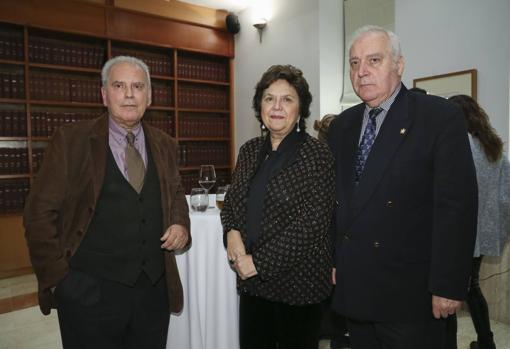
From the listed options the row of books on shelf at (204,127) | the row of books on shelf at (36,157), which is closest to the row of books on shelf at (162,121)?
the row of books on shelf at (204,127)

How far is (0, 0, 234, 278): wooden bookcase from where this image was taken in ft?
13.9

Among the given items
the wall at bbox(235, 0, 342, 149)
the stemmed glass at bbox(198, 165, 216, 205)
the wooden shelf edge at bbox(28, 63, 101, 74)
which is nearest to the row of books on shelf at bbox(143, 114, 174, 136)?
the wooden shelf edge at bbox(28, 63, 101, 74)

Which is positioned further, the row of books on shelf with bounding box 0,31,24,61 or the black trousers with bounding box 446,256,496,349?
the row of books on shelf with bounding box 0,31,24,61

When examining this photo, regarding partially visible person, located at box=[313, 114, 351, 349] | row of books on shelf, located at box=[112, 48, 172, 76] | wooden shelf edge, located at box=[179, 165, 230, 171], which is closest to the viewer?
partially visible person, located at box=[313, 114, 351, 349]

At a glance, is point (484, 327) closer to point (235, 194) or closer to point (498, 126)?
point (498, 126)

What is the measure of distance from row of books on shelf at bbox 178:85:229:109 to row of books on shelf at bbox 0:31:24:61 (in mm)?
1910

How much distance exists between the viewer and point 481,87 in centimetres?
317

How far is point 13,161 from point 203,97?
8.21 ft

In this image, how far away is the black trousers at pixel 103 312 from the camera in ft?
4.81

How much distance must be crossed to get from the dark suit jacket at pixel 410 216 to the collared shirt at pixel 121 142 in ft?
2.81

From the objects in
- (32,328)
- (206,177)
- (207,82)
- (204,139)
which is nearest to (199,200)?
(206,177)

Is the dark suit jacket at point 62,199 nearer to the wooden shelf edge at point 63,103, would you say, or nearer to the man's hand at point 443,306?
the man's hand at point 443,306

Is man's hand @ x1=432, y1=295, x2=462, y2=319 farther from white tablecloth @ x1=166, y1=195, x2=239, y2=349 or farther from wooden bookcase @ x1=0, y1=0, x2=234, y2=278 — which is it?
wooden bookcase @ x1=0, y1=0, x2=234, y2=278

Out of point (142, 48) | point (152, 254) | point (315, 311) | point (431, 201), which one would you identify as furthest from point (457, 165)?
point (142, 48)
